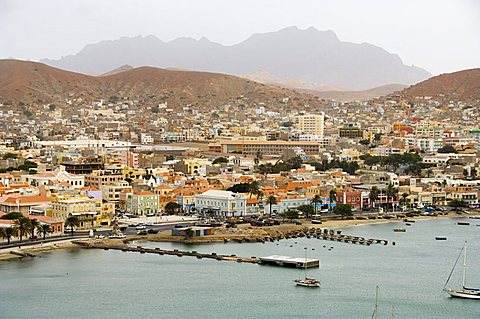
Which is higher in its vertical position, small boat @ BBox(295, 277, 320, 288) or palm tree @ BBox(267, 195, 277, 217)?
palm tree @ BBox(267, 195, 277, 217)

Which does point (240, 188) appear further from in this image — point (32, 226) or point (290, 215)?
point (32, 226)

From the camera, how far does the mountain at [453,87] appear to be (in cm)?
5828

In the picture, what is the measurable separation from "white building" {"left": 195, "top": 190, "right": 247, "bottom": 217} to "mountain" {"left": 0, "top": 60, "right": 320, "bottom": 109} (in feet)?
122

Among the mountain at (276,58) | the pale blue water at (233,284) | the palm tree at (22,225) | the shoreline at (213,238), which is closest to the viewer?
the pale blue water at (233,284)

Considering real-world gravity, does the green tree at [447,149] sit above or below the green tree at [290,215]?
above

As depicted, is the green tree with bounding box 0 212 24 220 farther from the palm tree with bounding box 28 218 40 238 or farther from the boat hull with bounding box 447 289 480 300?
the boat hull with bounding box 447 289 480 300

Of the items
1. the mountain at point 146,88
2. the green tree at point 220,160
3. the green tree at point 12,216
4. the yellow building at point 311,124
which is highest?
the mountain at point 146,88

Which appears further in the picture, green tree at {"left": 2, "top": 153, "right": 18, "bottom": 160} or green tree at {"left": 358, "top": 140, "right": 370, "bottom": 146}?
green tree at {"left": 358, "top": 140, "right": 370, "bottom": 146}

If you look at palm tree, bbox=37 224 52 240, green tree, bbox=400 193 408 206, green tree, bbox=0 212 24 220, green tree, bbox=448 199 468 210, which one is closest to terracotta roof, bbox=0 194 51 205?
green tree, bbox=0 212 24 220

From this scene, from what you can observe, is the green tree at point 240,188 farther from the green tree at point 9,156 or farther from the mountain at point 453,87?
the mountain at point 453,87

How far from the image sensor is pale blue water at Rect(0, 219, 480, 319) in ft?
38.4

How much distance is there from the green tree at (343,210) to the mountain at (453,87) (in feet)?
124

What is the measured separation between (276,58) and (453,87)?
75022 mm

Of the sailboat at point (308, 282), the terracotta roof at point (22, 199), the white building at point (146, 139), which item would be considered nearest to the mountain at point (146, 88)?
the white building at point (146, 139)
